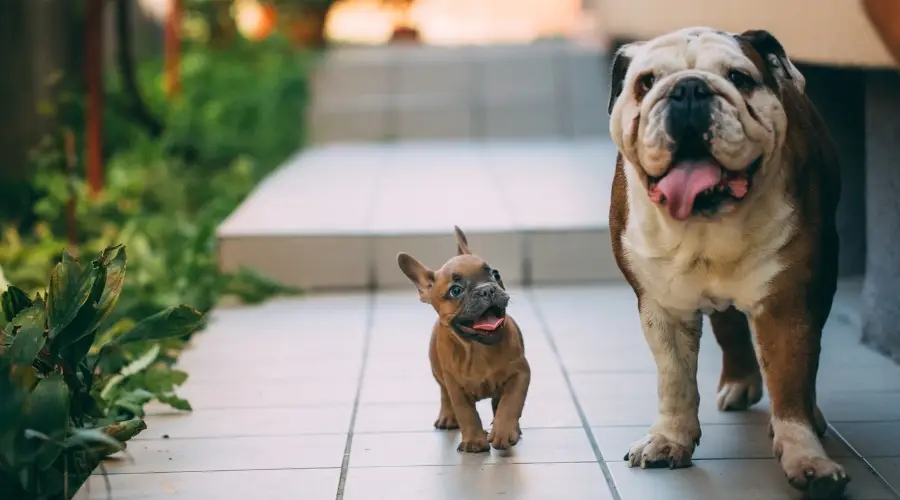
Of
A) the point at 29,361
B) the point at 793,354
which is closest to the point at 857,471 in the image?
the point at 793,354

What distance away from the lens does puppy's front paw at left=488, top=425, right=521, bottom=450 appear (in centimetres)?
312

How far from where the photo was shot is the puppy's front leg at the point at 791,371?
9.27 ft

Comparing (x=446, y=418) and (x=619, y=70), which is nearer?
(x=619, y=70)

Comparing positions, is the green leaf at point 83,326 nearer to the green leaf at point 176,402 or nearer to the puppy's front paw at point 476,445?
the green leaf at point 176,402

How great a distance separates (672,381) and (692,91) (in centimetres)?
75

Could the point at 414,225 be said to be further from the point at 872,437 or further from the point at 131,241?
the point at 872,437

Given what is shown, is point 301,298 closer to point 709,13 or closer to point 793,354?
point 709,13

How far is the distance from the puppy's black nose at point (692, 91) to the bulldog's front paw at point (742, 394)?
1.10 m

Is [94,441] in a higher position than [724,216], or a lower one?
lower

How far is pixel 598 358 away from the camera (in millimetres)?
4117

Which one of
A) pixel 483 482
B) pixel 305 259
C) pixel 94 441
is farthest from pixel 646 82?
pixel 305 259

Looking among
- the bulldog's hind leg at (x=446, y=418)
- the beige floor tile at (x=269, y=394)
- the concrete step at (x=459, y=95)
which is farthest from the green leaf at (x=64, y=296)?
the concrete step at (x=459, y=95)

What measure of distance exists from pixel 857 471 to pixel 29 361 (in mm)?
1829

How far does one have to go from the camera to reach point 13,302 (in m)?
3.10
